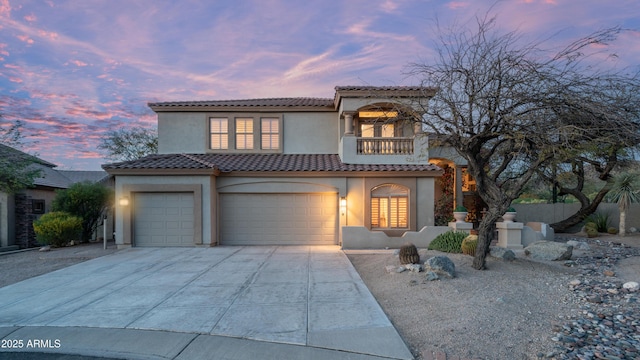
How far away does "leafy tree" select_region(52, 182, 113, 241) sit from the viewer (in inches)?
565

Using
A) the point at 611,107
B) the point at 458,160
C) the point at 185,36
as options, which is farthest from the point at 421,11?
the point at 185,36

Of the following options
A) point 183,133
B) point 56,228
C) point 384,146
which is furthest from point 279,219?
point 56,228

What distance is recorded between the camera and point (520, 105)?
7.42m

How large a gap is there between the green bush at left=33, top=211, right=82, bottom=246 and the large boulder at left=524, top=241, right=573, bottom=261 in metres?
17.0

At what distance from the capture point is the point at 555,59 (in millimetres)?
7395

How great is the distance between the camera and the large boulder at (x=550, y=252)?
30.3 feet

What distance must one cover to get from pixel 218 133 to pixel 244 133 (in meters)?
1.25

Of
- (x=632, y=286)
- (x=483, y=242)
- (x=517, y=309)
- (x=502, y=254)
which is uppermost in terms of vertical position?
(x=483, y=242)

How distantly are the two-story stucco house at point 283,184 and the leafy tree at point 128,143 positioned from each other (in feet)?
36.5

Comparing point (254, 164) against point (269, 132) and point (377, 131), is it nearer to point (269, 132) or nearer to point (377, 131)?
point (269, 132)

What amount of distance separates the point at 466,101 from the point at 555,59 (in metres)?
2.01

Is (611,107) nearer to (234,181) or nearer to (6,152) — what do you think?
(234,181)

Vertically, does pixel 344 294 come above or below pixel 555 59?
below

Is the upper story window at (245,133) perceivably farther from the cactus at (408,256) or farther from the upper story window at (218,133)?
the cactus at (408,256)
